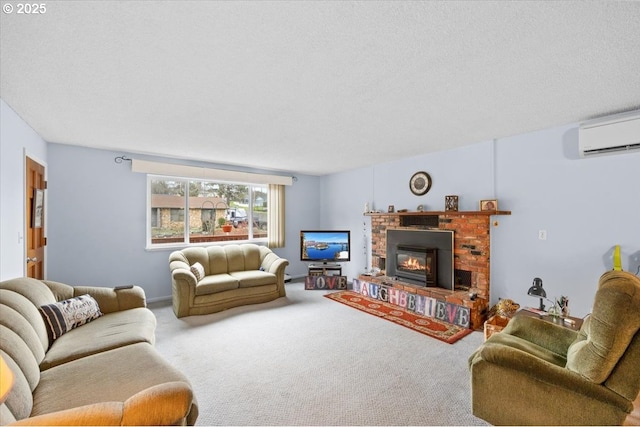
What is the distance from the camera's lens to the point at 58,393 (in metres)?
1.53

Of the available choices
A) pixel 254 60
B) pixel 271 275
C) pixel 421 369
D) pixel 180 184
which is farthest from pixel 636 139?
pixel 180 184

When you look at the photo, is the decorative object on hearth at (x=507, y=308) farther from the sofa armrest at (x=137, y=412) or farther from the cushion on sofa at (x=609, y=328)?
the sofa armrest at (x=137, y=412)

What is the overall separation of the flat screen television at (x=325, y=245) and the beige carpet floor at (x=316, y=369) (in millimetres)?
1769

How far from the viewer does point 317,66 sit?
6.20 ft

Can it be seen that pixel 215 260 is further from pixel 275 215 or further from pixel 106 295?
pixel 106 295

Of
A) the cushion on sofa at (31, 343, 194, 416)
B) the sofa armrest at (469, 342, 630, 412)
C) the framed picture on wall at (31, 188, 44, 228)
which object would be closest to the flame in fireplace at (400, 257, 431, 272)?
the sofa armrest at (469, 342, 630, 412)

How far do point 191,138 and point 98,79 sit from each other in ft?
5.06

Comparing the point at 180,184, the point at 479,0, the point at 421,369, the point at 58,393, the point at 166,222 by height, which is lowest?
the point at 421,369

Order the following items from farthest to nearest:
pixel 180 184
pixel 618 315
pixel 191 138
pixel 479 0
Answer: pixel 180 184, pixel 191 138, pixel 618 315, pixel 479 0

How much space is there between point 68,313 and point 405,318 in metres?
3.67

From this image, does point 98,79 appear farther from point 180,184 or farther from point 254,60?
point 180,184

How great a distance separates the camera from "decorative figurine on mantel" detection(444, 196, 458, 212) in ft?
13.5

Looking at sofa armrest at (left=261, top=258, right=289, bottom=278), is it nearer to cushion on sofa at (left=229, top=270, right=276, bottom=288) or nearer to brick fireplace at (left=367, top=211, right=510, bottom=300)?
cushion on sofa at (left=229, top=270, right=276, bottom=288)

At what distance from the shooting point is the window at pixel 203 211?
4.83 metres
